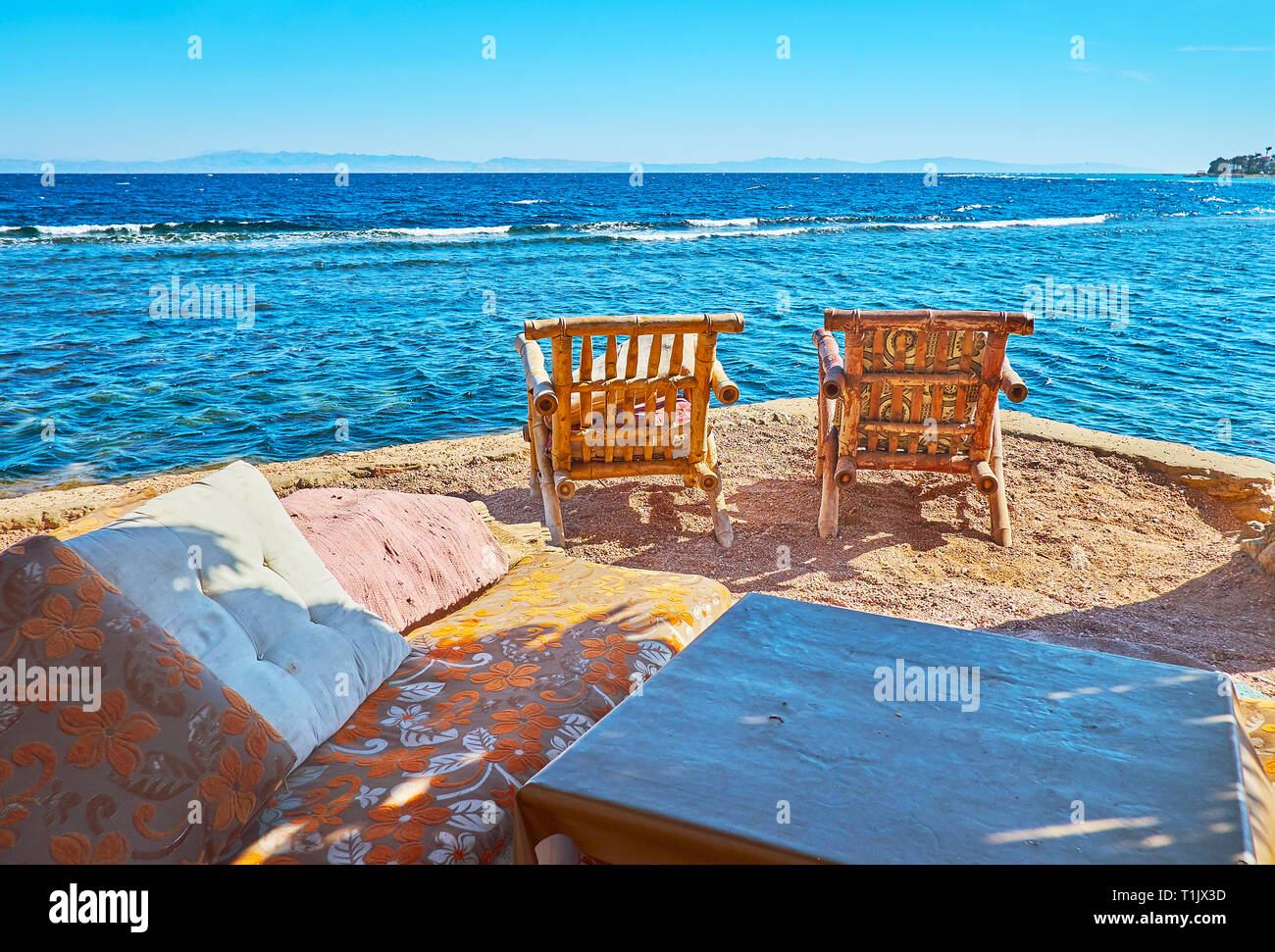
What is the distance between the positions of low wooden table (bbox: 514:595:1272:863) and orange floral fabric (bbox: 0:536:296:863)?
2.09ft

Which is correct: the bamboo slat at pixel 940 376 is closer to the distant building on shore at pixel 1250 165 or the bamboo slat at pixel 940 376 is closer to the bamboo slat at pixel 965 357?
the bamboo slat at pixel 965 357

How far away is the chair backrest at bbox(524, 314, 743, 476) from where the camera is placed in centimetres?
477

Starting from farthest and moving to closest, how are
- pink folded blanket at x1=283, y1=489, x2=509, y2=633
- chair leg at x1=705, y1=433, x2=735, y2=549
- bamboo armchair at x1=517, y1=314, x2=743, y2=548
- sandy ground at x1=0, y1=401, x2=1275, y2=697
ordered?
chair leg at x1=705, y1=433, x2=735, y2=549 < bamboo armchair at x1=517, y1=314, x2=743, y2=548 < sandy ground at x1=0, y1=401, x2=1275, y2=697 < pink folded blanket at x1=283, y1=489, x2=509, y2=633

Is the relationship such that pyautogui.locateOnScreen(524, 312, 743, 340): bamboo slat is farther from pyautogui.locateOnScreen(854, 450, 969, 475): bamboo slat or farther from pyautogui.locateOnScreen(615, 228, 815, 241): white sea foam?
pyautogui.locateOnScreen(615, 228, 815, 241): white sea foam

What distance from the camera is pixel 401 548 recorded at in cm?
291

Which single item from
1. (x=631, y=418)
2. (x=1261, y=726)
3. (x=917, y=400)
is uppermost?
(x=917, y=400)

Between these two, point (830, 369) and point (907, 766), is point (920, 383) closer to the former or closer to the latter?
point (830, 369)

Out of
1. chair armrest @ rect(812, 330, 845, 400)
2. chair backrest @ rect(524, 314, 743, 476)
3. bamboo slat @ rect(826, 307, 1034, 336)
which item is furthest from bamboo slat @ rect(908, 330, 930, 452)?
chair backrest @ rect(524, 314, 743, 476)

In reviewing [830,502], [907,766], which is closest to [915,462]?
[830,502]

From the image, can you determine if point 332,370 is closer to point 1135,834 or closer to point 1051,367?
point 1051,367

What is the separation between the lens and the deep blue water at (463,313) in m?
8.28

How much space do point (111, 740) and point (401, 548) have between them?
4.45 feet

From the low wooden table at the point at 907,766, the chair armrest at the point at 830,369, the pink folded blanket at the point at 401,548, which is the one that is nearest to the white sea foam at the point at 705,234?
the chair armrest at the point at 830,369
